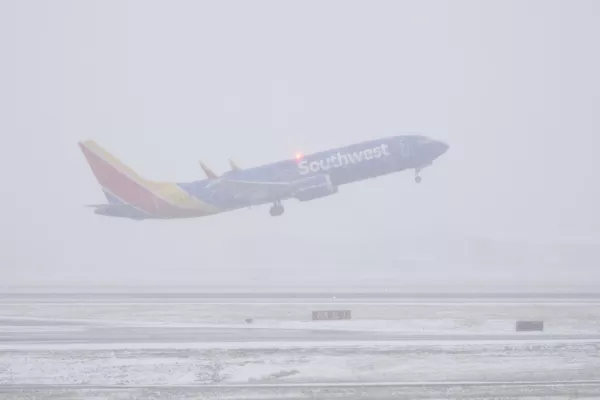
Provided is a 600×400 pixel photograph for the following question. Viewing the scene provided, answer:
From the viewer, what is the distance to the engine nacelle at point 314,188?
51031mm

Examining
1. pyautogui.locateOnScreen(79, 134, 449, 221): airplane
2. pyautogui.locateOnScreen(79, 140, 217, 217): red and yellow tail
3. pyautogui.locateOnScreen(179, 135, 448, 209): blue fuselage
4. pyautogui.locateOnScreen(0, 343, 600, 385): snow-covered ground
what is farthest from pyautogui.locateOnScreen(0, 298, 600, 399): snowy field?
pyautogui.locateOnScreen(179, 135, 448, 209): blue fuselage

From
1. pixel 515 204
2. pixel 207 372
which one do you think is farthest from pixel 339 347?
pixel 515 204

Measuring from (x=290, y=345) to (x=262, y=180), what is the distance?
20.0m

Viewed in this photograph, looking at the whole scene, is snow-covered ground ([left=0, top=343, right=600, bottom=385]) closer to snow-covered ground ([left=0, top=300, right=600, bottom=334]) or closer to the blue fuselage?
snow-covered ground ([left=0, top=300, right=600, bottom=334])

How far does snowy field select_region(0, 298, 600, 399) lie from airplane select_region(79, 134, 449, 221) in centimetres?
744

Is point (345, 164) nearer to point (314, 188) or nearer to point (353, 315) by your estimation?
point (314, 188)

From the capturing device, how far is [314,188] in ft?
168

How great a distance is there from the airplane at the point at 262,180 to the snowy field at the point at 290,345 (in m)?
7.44

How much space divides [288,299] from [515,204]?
5016 inches

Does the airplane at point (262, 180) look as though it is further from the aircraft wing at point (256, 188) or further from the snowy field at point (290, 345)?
the snowy field at point (290, 345)

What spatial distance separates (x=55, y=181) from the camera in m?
193

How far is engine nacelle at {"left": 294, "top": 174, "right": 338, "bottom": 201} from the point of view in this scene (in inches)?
2009

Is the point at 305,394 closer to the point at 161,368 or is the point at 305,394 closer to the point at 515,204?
the point at 161,368

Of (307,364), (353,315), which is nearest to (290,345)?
(307,364)
